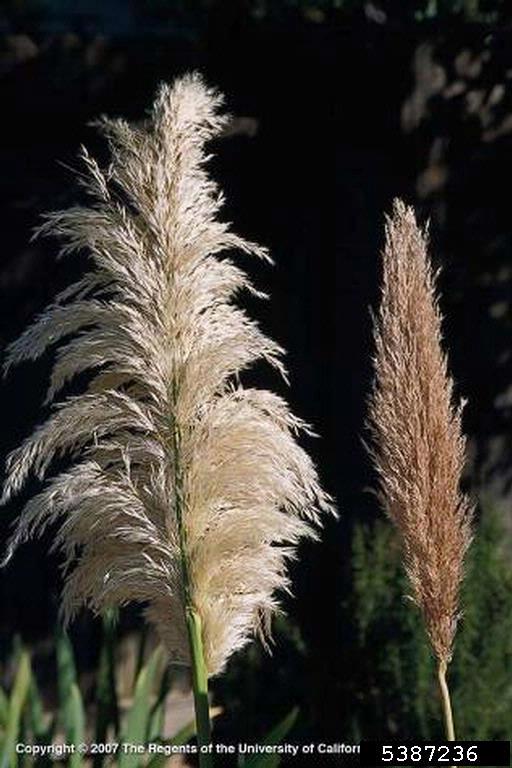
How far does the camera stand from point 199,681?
355 centimetres

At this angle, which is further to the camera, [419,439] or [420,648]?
[420,648]

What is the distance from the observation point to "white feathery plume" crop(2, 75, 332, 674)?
11.5 feet

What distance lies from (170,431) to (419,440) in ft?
1.89

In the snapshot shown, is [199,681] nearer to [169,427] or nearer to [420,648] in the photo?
[169,427]

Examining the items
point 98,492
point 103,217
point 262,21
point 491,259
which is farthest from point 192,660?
point 262,21

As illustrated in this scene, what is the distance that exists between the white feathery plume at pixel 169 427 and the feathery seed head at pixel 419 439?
0.31m

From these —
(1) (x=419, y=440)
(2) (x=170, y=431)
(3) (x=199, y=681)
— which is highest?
(2) (x=170, y=431)

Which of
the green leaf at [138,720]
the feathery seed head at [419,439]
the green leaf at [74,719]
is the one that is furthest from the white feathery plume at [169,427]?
the green leaf at [74,719]

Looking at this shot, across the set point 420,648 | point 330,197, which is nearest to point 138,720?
point 420,648

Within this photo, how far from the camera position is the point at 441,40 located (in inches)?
260

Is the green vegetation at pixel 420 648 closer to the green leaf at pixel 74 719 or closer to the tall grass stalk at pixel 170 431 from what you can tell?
the green leaf at pixel 74 719

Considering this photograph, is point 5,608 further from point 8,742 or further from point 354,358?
point 8,742

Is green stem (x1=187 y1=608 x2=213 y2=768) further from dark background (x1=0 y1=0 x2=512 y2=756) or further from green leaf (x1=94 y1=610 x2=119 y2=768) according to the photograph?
dark background (x1=0 y1=0 x2=512 y2=756)

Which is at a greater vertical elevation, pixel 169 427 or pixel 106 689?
pixel 169 427
